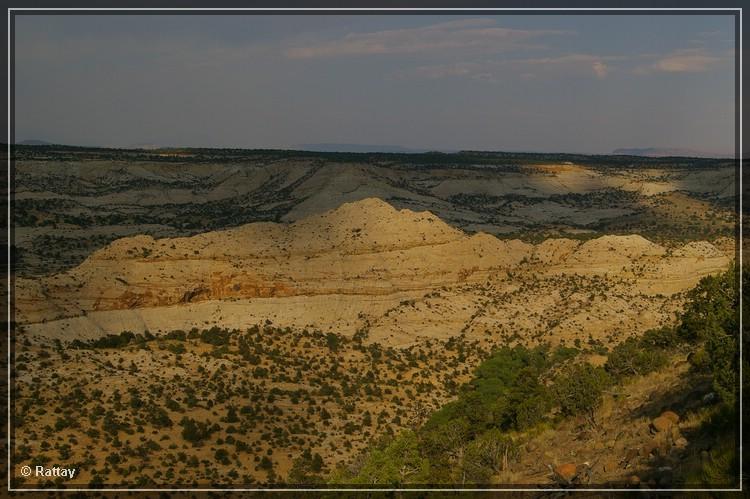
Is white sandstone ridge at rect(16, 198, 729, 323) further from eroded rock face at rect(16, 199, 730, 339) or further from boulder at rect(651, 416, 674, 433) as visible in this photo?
boulder at rect(651, 416, 674, 433)

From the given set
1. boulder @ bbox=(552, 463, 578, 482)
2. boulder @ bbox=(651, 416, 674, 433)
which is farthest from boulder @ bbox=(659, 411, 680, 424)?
boulder @ bbox=(552, 463, 578, 482)

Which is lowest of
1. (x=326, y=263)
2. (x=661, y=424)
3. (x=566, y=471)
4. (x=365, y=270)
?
(x=566, y=471)

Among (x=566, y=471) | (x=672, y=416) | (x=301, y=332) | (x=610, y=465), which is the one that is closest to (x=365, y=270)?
(x=301, y=332)

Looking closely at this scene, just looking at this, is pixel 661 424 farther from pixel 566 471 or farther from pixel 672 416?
pixel 566 471

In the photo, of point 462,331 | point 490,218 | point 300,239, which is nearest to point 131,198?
point 490,218

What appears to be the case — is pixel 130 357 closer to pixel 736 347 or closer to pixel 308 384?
pixel 308 384
